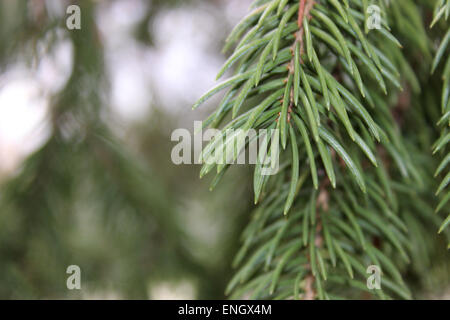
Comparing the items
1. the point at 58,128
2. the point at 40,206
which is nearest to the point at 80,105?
the point at 58,128

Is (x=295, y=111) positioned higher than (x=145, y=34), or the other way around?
(x=145, y=34)

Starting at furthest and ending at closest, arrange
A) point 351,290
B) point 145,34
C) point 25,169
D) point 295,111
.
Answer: point 145,34 → point 25,169 → point 351,290 → point 295,111

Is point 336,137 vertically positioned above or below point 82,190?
below

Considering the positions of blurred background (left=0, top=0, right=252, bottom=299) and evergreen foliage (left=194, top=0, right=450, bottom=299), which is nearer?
evergreen foliage (left=194, top=0, right=450, bottom=299)

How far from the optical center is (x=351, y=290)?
477 mm

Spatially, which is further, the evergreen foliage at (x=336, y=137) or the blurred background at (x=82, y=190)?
the blurred background at (x=82, y=190)

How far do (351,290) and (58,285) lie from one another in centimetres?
50

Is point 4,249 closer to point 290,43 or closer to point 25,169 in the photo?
point 25,169

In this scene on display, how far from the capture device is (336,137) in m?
0.30

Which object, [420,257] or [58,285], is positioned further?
[58,285]

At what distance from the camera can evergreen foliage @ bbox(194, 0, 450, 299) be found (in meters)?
0.29

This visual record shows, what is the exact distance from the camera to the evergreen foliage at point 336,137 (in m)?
0.29

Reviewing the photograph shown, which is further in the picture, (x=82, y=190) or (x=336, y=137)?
(x=82, y=190)

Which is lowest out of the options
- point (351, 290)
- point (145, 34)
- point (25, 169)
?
point (351, 290)
